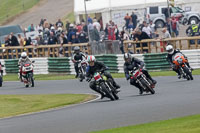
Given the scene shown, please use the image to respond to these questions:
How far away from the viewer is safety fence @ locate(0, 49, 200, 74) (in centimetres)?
2747

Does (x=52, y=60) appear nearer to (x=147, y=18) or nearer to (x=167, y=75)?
(x=147, y=18)

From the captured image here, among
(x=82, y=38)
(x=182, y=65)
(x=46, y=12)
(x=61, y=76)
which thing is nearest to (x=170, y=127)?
(x=182, y=65)

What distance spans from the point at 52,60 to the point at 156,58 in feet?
23.0

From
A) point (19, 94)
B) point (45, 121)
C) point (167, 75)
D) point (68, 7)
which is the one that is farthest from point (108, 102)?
point (68, 7)

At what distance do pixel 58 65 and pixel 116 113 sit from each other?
1927cm

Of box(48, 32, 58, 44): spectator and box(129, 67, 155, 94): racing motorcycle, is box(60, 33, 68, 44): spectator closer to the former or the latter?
box(48, 32, 58, 44): spectator

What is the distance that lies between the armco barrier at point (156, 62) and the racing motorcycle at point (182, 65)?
19.6 feet

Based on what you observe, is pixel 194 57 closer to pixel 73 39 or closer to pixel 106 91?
pixel 73 39

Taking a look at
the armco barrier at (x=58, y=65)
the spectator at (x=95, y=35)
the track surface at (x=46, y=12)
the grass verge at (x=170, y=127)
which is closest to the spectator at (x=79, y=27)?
the armco barrier at (x=58, y=65)

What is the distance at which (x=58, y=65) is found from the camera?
33406 millimetres

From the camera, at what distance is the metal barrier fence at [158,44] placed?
27703mm

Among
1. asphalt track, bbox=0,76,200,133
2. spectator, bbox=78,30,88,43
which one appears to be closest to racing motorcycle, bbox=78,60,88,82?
spectator, bbox=78,30,88,43

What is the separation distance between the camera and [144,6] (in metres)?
34.6

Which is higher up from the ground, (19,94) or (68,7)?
(68,7)
